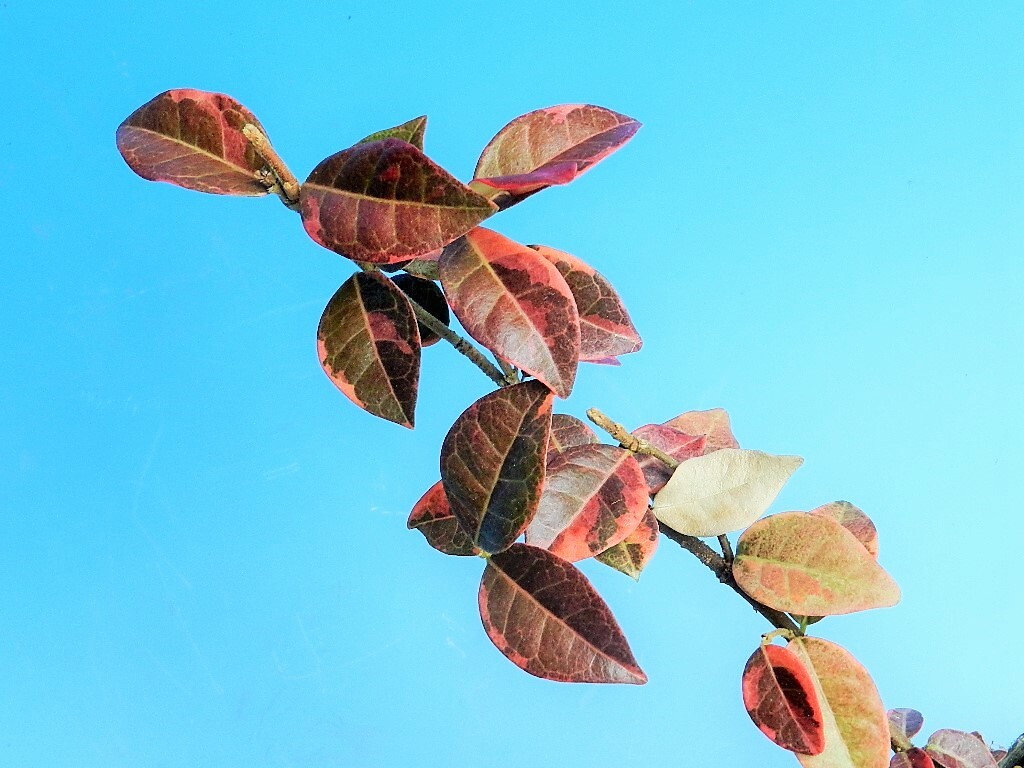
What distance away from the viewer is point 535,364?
0.32 meters

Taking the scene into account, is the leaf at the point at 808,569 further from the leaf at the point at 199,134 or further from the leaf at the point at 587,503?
the leaf at the point at 199,134

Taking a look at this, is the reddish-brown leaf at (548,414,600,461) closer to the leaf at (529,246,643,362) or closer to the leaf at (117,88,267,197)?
the leaf at (529,246,643,362)

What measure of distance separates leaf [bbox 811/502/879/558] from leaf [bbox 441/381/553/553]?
20cm

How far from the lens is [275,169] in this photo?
34cm

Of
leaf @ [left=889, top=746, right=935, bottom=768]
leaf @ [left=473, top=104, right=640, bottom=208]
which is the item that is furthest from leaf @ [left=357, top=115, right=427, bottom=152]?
leaf @ [left=889, top=746, right=935, bottom=768]

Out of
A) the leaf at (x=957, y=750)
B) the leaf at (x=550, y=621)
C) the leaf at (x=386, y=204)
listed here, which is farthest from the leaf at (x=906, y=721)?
the leaf at (x=386, y=204)

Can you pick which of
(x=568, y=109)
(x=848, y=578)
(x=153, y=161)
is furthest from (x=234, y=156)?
(x=848, y=578)

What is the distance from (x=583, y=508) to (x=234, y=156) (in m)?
0.19

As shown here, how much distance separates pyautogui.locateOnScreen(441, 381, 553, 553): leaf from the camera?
33 cm

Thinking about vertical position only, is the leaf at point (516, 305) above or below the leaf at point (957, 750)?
above

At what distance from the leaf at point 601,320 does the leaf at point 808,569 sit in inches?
4.1

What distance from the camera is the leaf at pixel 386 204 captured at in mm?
291

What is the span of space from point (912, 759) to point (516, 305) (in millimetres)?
319

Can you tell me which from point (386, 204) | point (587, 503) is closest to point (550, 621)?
point (587, 503)
